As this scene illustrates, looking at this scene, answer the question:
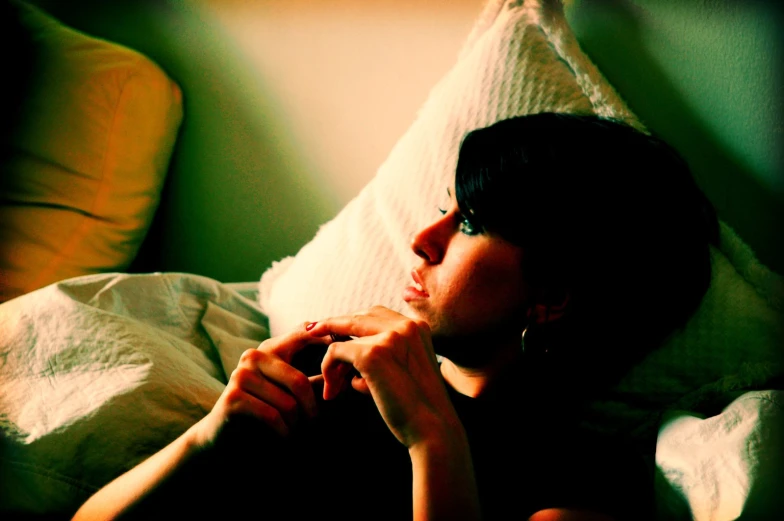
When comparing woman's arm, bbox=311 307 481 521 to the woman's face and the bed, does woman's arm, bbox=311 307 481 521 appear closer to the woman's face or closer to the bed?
the woman's face

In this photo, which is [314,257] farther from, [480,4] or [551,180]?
[480,4]

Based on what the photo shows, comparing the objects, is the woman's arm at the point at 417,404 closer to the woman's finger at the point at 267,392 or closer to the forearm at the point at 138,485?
the woman's finger at the point at 267,392

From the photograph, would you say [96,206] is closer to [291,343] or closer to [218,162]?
[218,162]

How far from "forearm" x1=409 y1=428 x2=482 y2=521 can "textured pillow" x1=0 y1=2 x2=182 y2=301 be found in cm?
90

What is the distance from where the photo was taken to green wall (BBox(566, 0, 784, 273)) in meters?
0.75

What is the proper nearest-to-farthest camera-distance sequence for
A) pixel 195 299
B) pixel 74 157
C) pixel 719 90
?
1. pixel 719 90
2. pixel 195 299
3. pixel 74 157

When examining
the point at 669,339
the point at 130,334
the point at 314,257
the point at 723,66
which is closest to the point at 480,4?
the point at 723,66

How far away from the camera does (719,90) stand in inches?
30.9

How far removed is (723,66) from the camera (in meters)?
0.78

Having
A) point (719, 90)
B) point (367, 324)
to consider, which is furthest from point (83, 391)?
point (719, 90)

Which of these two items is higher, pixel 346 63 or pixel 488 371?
pixel 346 63

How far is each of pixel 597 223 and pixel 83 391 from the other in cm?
68

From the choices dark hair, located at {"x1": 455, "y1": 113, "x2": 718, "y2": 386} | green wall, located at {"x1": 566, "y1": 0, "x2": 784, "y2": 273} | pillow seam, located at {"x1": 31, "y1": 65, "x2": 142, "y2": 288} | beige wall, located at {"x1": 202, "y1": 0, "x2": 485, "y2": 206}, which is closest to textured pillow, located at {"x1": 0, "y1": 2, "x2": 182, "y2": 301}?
pillow seam, located at {"x1": 31, "y1": 65, "x2": 142, "y2": 288}

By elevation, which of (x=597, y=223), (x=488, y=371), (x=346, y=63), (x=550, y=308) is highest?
(x=346, y=63)
